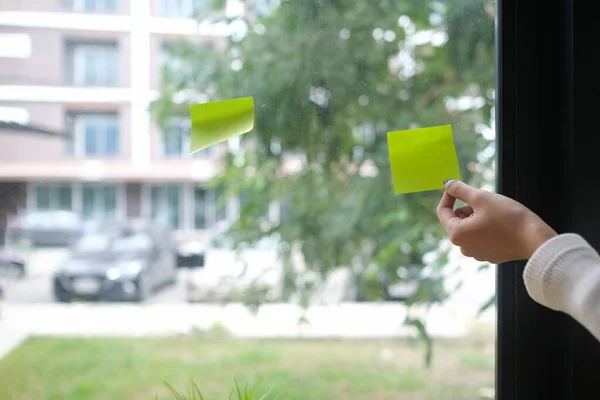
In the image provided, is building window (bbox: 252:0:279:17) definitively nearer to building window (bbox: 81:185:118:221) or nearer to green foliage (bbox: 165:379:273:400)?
building window (bbox: 81:185:118:221)

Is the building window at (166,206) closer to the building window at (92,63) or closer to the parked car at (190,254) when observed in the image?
the parked car at (190,254)

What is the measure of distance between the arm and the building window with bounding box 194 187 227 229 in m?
0.56

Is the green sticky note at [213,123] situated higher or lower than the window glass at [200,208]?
higher

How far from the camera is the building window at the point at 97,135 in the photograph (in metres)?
0.89

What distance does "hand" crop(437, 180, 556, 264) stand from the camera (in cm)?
59

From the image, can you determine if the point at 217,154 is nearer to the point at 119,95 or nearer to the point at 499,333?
the point at 119,95

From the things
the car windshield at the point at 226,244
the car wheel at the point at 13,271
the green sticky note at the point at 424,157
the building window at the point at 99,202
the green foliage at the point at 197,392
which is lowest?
the green foliage at the point at 197,392

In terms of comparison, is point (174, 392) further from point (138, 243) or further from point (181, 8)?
point (181, 8)

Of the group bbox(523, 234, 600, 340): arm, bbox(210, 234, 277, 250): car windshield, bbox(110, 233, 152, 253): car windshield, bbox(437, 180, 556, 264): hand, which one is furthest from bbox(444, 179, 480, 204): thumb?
bbox(110, 233, 152, 253): car windshield

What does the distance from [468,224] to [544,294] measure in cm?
12

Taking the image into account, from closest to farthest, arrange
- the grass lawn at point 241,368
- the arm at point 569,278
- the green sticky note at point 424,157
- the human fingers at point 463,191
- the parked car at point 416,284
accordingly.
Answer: the arm at point 569,278 < the human fingers at point 463,191 < the green sticky note at point 424,157 < the grass lawn at point 241,368 < the parked car at point 416,284

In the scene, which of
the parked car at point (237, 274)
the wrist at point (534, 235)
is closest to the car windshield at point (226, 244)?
the parked car at point (237, 274)

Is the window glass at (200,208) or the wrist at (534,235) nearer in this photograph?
the wrist at (534,235)

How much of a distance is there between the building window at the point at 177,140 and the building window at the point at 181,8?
198mm
